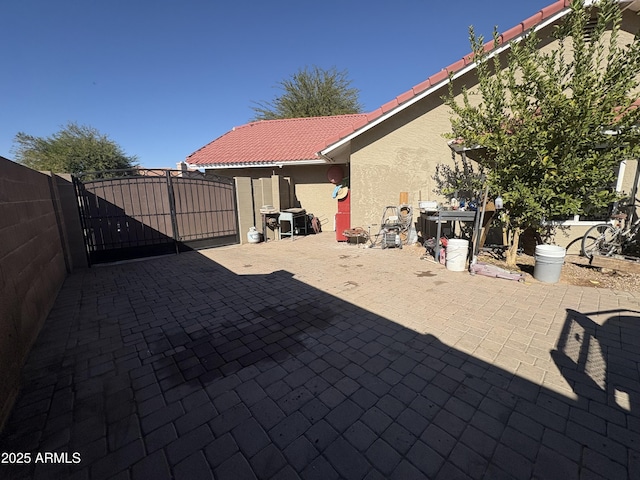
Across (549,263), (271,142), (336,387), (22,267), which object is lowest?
(336,387)

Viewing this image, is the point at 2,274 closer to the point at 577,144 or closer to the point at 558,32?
the point at 577,144

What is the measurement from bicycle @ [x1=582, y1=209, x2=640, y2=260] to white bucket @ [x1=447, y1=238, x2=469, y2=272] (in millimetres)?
3255

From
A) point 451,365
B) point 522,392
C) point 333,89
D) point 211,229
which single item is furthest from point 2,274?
point 333,89

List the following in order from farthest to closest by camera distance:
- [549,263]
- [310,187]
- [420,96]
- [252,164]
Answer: [310,187], [252,164], [420,96], [549,263]

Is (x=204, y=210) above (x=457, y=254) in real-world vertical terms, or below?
above

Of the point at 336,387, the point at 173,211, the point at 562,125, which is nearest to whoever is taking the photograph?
the point at 336,387

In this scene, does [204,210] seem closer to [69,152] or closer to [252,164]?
[252,164]

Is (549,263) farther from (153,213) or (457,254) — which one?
(153,213)

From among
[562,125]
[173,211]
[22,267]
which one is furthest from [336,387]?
[173,211]

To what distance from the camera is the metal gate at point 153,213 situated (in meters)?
7.02

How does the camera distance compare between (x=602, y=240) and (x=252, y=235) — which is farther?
(x=252, y=235)

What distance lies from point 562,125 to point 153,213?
31.4 ft

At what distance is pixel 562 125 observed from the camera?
4824 mm

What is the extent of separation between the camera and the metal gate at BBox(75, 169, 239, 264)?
7.02 metres
